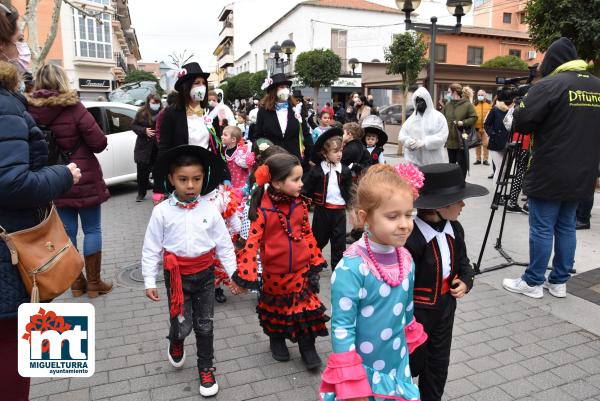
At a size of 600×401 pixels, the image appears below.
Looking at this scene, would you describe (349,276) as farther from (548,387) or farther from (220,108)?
(220,108)

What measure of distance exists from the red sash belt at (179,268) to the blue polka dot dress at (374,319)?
3.95 feet

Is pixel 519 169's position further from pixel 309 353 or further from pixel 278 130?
pixel 309 353

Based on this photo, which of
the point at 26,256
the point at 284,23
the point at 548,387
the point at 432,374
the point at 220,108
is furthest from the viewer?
the point at 284,23

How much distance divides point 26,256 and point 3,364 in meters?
0.52

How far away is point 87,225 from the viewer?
4395mm

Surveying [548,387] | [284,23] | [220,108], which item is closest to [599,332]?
[548,387]

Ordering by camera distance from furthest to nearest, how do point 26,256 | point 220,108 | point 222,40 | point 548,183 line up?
point 222,40, point 220,108, point 548,183, point 26,256

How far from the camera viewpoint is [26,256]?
81.6 inches

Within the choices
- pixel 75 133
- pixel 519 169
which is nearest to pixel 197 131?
pixel 75 133

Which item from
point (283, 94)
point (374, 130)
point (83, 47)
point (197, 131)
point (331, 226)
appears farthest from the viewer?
point (83, 47)

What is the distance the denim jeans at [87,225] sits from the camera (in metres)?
4.28

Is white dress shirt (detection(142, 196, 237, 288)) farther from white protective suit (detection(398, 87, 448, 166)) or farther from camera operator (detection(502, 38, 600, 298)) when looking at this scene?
white protective suit (detection(398, 87, 448, 166))

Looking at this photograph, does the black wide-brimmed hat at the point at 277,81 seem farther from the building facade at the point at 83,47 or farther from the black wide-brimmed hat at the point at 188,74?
the building facade at the point at 83,47

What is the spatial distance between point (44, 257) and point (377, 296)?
4.98 feet
